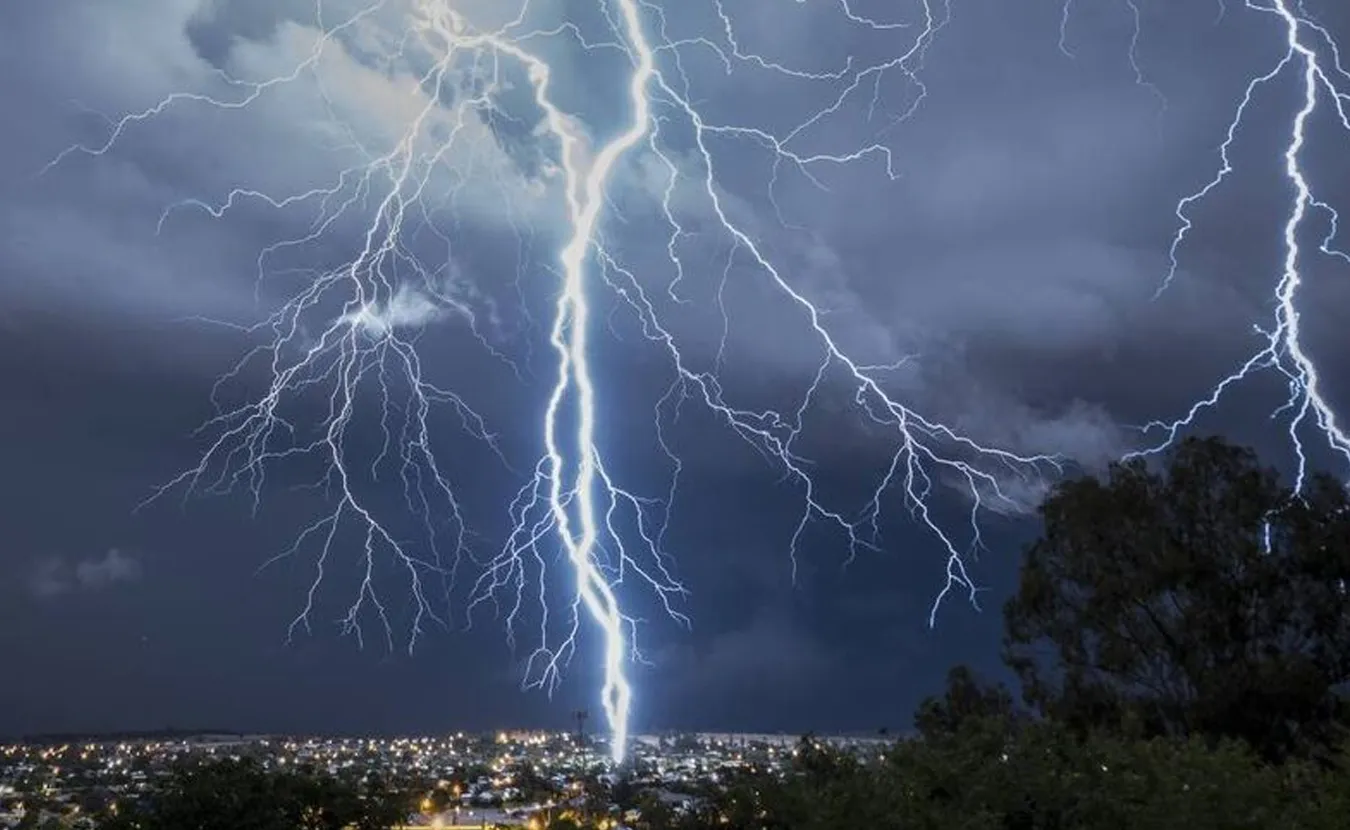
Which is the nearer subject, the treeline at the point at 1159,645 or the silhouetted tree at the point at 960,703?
the treeline at the point at 1159,645

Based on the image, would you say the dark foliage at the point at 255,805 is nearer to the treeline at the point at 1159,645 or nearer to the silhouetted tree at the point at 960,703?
the treeline at the point at 1159,645

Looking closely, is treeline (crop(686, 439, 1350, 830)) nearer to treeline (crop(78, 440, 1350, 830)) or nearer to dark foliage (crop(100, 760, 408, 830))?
treeline (crop(78, 440, 1350, 830))

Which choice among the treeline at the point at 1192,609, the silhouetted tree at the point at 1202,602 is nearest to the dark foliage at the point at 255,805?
the treeline at the point at 1192,609

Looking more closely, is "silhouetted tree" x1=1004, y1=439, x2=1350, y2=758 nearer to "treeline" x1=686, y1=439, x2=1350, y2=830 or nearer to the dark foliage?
"treeline" x1=686, y1=439, x2=1350, y2=830

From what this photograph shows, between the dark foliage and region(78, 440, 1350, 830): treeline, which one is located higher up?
region(78, 440, 1350, 830): treeline

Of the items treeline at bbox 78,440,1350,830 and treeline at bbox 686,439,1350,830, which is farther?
treeline at bbox 686,439,1350,830

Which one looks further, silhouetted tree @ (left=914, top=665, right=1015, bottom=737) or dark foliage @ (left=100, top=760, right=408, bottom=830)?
silhouetted tree @ (left=914, top=665, right=1015, bottom=737)

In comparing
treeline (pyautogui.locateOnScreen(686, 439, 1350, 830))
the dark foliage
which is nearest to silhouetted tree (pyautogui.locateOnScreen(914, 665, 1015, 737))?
treeline (pyautogui.locateOnScreen(686, 439, 1350, 830))

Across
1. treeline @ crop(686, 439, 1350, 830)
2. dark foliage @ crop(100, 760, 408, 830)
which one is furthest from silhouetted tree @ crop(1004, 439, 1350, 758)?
dark foliage @ crop(100, 760, 408, 830)

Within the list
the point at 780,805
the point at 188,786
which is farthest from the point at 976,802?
the point at 188,786

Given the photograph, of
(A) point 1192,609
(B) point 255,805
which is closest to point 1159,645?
(A) point 1192,609
